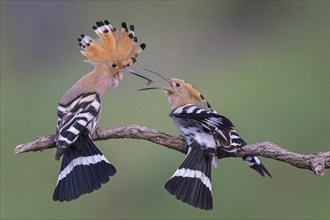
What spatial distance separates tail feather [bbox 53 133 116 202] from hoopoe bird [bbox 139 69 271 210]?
Result: 0.82 ft

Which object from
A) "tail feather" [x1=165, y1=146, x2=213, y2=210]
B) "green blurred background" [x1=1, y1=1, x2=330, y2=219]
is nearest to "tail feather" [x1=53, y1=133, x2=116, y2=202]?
"tail feather" [x1=165, y1=146, x2=213, y2=210]

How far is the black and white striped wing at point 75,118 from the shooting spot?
10.3ft

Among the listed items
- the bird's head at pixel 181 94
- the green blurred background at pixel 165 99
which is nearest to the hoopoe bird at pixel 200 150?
the bird's head at pixel 181 94

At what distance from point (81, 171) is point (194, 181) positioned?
0.42 m

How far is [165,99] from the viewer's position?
21.7ft

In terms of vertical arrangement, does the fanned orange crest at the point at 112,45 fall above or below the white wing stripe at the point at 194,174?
above

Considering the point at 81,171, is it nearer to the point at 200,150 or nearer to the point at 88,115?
the point at 88,115

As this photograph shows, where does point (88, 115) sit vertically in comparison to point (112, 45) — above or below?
below

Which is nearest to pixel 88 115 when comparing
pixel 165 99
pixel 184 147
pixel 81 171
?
pixel 81 171

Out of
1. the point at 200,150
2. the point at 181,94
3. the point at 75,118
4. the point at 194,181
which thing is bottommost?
the point at 194,181

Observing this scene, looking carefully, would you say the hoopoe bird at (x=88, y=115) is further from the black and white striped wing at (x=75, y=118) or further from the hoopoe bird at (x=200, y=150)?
the hoopoe bird at (x=200, y=150)

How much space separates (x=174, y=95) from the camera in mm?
3764

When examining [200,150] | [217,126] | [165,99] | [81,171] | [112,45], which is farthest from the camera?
[165,99]

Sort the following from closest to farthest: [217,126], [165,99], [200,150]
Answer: [217,126], [200,150], [165,99]
